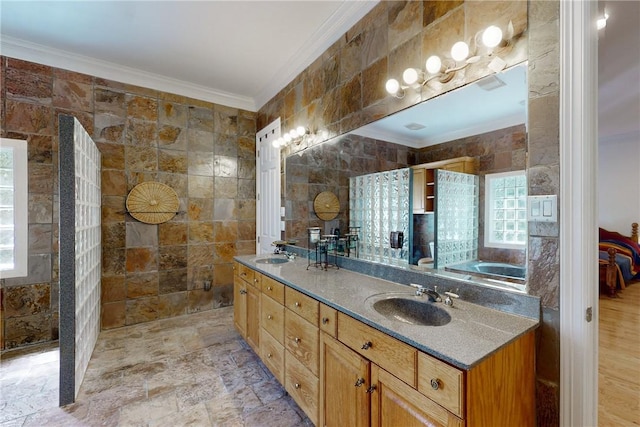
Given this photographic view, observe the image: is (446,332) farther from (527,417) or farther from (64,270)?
(64,270)

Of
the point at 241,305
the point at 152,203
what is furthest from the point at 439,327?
the point at 152,203

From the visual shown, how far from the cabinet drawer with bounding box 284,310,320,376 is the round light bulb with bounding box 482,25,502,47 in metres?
1.67

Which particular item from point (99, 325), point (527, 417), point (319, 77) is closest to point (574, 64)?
point (527, 417)

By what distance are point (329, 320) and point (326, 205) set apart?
1.29 meters

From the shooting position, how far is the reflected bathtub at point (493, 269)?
1243 mm

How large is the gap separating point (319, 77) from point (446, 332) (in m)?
2.37

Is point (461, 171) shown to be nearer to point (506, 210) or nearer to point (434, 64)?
point (506, 210)

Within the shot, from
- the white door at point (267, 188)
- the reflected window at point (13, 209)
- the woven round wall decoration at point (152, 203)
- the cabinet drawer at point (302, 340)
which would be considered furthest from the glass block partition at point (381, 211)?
the reflected window at point (13, 209)

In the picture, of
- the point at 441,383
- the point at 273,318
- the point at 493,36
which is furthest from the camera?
the point at 273,318

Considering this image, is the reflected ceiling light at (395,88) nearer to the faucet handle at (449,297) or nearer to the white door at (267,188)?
the faucet handle at (449,297)

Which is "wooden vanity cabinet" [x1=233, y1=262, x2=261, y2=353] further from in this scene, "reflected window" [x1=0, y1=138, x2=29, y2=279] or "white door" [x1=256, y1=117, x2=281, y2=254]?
"reflected window" [x1=0, y1=138, x2=29, y2=279]

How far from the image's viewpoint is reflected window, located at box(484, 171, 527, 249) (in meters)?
1.24

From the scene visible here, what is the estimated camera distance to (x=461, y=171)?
154 cm

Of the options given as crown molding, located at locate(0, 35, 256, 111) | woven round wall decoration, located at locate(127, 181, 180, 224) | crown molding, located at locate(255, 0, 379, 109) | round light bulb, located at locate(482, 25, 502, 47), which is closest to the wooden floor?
round light bulb, located at locate(482, 25, 502, 47)
